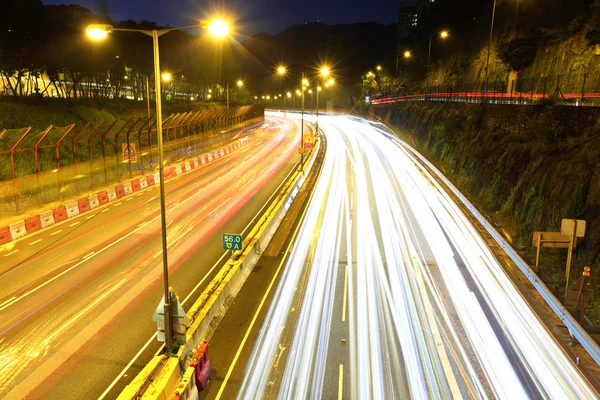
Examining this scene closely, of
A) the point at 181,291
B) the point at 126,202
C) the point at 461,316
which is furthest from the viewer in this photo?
the point at 126,202

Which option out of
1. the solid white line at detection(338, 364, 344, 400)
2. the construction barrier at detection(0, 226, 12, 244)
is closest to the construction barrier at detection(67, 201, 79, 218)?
the construction barrier at detection(0, 226, 12, 244)

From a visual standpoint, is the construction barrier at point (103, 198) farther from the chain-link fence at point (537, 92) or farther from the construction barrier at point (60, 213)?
the chain-link fence at point (537, 92)

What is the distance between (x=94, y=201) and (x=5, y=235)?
682 cm

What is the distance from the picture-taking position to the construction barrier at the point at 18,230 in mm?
21188

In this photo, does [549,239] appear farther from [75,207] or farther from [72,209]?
[75,207]

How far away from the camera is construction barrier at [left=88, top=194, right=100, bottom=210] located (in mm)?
27078

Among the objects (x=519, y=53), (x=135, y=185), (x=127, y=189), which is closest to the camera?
(x=127, y=189)

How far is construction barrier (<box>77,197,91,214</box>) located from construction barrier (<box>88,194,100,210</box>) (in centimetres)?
20

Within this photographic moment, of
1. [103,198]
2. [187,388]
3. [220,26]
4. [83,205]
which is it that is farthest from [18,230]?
[220,26]

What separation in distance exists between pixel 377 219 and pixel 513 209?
7.17 meters

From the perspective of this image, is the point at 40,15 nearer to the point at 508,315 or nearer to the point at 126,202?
the point at 126,202

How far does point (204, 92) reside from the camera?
11812 cm

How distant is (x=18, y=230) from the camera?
21.5 metres

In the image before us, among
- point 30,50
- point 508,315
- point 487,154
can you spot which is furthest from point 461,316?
point 30,50
